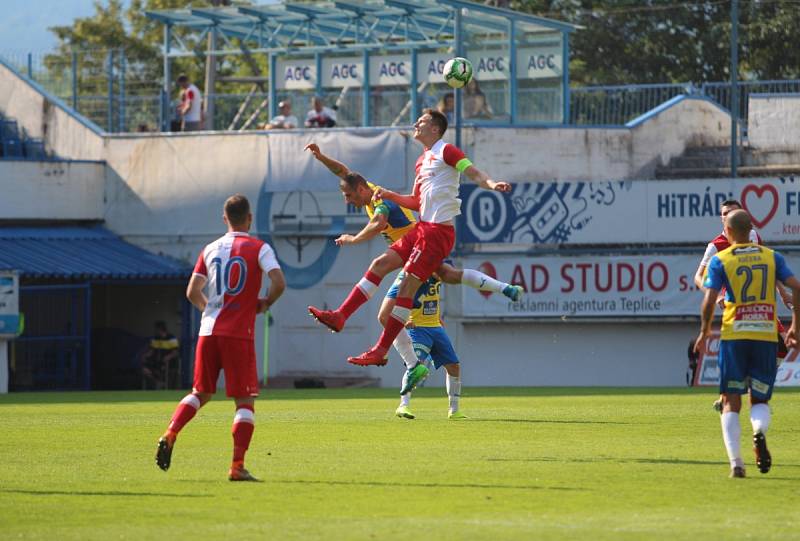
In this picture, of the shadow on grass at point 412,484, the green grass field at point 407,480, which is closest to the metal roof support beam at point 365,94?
the green grass field at point 407,480

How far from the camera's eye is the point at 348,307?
15.7m

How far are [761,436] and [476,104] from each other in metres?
27.1

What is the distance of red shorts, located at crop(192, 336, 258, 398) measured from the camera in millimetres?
11789

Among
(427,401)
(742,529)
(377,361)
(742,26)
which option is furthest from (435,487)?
(742,26)

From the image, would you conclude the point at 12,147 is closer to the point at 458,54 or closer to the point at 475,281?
the point at 458,54

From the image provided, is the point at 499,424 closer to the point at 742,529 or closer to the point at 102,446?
the point at 102,446

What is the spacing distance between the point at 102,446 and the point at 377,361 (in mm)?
2878

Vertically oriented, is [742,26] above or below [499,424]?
above

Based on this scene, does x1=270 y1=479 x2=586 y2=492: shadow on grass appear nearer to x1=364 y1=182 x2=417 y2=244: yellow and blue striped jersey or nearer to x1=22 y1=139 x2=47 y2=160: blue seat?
x1=364 y1=182 x2=417 y2=244: yellow and blue striped jersey

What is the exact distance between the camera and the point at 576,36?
54812 mm

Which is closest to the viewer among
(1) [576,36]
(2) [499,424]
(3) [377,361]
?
(3) [377,361]

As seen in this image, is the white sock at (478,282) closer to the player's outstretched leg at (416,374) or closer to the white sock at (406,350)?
the player's outstretched leg at (416,374)

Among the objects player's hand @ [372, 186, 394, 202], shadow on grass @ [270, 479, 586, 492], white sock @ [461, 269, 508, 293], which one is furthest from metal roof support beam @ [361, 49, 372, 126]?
shadow on grass @ [270, 479, 586, 492]

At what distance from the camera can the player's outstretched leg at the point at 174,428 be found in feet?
38.5
